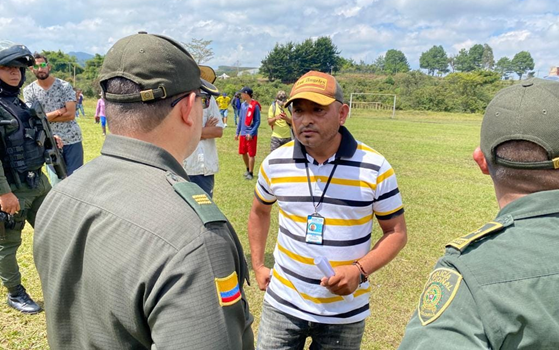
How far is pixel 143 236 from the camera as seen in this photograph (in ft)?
3.29

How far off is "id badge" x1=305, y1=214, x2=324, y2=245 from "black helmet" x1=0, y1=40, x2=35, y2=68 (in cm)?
298

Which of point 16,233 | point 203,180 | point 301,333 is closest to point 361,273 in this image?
point 301,333

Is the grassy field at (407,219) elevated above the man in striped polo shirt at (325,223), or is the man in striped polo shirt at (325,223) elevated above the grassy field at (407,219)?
the man in striped polo shirt at (325,223)

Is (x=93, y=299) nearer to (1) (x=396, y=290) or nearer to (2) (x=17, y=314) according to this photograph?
(2) (x=17, y=314)

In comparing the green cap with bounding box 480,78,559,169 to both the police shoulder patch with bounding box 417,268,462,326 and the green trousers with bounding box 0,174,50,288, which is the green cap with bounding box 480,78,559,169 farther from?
the green trousers with bounding box 0,174,50,288

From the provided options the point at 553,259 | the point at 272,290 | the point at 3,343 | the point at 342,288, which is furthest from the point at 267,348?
the point at 3,343

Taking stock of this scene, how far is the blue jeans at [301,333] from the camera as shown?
2166mm

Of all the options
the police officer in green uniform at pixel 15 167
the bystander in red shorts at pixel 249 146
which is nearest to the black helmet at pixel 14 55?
the police officer in green uniform at pixel 15 167

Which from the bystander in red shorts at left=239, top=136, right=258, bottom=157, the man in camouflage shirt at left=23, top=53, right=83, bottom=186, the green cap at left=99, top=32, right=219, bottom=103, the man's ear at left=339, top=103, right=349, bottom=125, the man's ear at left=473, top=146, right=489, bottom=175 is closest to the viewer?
the green cap at left=99, top=32, right=219, bottom=103

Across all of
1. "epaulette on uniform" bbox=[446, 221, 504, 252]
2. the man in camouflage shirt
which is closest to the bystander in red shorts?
the man in camouflage shirt

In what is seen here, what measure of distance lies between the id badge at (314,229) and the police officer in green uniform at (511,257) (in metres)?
1.03

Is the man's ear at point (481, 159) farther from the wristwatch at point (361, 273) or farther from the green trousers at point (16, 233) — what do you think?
the green trousers at point (16, 233)

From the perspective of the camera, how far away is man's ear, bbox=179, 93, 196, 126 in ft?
4.10

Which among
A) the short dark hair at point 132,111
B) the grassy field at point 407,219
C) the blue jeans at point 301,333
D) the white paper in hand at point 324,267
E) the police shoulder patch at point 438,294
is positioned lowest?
the grassy field at point 407,219
